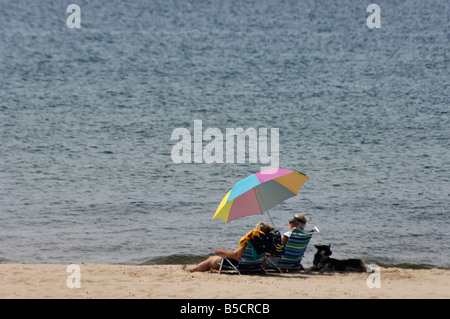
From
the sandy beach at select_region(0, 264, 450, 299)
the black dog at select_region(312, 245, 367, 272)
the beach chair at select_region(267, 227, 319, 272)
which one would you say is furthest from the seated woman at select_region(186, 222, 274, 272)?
the black dog at select_region(312, 245, 367, 272)

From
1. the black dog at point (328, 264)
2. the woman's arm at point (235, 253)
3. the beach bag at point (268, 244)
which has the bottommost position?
the black dog at point (328, 264)

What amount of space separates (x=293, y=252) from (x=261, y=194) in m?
1.03

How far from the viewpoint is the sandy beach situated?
27.3 feet

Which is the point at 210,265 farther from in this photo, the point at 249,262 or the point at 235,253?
the point at 249,262

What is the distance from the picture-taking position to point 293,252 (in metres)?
9.88

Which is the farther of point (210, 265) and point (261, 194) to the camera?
point (261, 194)

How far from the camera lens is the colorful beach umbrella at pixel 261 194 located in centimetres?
996

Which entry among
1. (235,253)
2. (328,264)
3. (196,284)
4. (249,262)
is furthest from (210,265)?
(328,264)

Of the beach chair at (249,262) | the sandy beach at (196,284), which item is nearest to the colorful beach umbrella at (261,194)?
the beach chair at (249,262)

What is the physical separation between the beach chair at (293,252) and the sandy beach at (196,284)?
150 mm

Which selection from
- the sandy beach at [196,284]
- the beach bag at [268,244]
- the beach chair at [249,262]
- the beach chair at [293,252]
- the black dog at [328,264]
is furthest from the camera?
the black dog at [328,264]

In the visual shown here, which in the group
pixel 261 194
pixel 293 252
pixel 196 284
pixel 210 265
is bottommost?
pixel 196 284

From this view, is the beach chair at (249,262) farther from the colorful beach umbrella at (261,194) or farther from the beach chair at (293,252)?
the colorful beach umbrella at (261,194)

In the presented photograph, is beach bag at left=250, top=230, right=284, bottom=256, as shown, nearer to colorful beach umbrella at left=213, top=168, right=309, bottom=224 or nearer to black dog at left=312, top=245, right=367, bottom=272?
colorful beach umbrella at left=213, top=168, right=309, bottom=224
